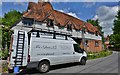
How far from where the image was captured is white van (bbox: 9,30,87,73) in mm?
10555

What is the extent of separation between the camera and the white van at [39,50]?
10555mm

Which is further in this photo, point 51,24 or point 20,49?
point 51,24

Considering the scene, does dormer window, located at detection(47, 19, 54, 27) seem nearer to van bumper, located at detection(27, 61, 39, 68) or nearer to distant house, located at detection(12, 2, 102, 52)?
distant house, located at detection(12, 2, 102, 52)

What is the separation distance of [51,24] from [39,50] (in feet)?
61.8

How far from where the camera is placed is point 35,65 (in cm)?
1072

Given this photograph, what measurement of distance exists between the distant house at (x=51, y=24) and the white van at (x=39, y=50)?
29.4ft

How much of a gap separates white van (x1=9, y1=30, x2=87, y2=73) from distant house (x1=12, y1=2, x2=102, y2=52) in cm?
895

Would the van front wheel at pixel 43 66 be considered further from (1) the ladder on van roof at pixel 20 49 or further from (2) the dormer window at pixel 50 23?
(2) the dormer window at pixel 50 23

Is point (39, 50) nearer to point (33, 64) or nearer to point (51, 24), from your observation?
point (33, 64)

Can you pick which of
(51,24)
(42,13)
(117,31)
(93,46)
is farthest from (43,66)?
(117,31)

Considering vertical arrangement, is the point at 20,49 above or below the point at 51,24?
below

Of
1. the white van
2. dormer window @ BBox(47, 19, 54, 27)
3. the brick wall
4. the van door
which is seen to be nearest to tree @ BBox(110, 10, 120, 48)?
the brick wall

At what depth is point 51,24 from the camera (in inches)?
1163

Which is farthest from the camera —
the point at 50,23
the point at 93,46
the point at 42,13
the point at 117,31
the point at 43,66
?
the point at 117,31
